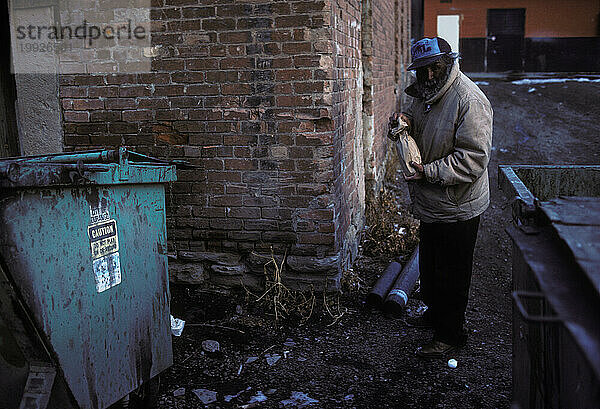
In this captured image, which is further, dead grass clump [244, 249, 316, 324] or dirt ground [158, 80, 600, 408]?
dead grass clump [244, 249, 316, 324]

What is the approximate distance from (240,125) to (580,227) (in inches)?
115

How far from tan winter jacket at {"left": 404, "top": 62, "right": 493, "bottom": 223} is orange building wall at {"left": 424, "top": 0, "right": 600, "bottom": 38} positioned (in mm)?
20405

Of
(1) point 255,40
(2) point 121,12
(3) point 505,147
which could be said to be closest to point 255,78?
(1) point 255,40

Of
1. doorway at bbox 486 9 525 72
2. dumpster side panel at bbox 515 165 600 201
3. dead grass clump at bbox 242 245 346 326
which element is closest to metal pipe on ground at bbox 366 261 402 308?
dead grass clump at bbox 242 245 346 326

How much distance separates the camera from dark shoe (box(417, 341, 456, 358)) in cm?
369

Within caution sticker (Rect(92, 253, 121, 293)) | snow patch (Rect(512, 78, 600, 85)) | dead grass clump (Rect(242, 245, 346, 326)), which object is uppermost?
snow patch (Rect(512, 78, 600, 85))

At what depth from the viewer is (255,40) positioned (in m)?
4.17

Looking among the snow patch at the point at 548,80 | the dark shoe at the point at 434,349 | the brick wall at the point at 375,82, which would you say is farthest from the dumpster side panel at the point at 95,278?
the snow patch at the point at 548,80

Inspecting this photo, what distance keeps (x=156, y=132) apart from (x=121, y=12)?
3.13ft

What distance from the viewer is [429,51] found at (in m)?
3.39

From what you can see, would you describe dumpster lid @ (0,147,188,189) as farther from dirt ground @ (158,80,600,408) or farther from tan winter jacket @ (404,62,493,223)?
tan winter jacket @ (404,62,493,223)

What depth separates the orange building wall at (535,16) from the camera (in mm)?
22066

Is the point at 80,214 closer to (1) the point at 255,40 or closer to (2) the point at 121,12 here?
(1) the point at 255,40

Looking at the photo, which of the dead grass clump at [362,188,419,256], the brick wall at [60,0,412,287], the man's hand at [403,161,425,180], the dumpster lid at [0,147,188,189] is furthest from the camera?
the dead grass clump at [362,188,419,256]
